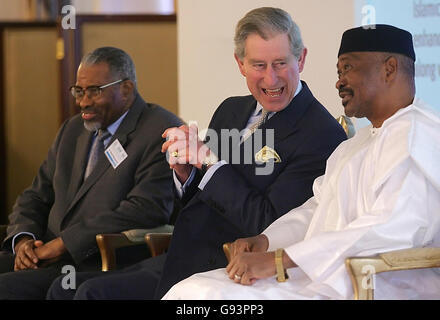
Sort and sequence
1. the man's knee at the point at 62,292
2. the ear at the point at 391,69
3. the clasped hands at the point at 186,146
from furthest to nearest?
the man's knee at the point at 62,292 → the clasped hands at the point at 186,146 → the ear at the point at 391,69

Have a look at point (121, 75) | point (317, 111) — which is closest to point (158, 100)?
point (121, 75)

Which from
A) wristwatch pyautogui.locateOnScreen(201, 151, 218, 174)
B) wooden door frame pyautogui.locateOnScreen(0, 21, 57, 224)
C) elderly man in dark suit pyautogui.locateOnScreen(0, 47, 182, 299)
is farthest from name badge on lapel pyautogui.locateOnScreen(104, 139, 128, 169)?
wooden door frame pyautogui.locateOnScreen(0, 21, 57, 224)

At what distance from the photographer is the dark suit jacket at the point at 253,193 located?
3.62m

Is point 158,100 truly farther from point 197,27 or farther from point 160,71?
point 197,27

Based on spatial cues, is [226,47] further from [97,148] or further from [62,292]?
[62,292]

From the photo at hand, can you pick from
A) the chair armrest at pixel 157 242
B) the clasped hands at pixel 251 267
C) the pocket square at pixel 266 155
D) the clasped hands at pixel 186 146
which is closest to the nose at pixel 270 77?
the pocket square at pixel 266 155

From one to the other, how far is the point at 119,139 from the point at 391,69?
6.07 feet

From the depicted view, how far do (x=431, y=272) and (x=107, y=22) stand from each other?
165 inches

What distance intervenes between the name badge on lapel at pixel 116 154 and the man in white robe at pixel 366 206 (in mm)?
1372

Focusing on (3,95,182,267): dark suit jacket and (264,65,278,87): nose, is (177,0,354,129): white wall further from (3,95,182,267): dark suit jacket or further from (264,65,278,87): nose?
(264,65,278,87): nose

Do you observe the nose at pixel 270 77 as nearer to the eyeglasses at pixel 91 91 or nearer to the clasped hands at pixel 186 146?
the clasped hands at pixel 186 146

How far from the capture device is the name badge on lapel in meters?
4.65

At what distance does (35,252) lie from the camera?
455 centimetres

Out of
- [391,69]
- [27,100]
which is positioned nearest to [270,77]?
[391,69]
